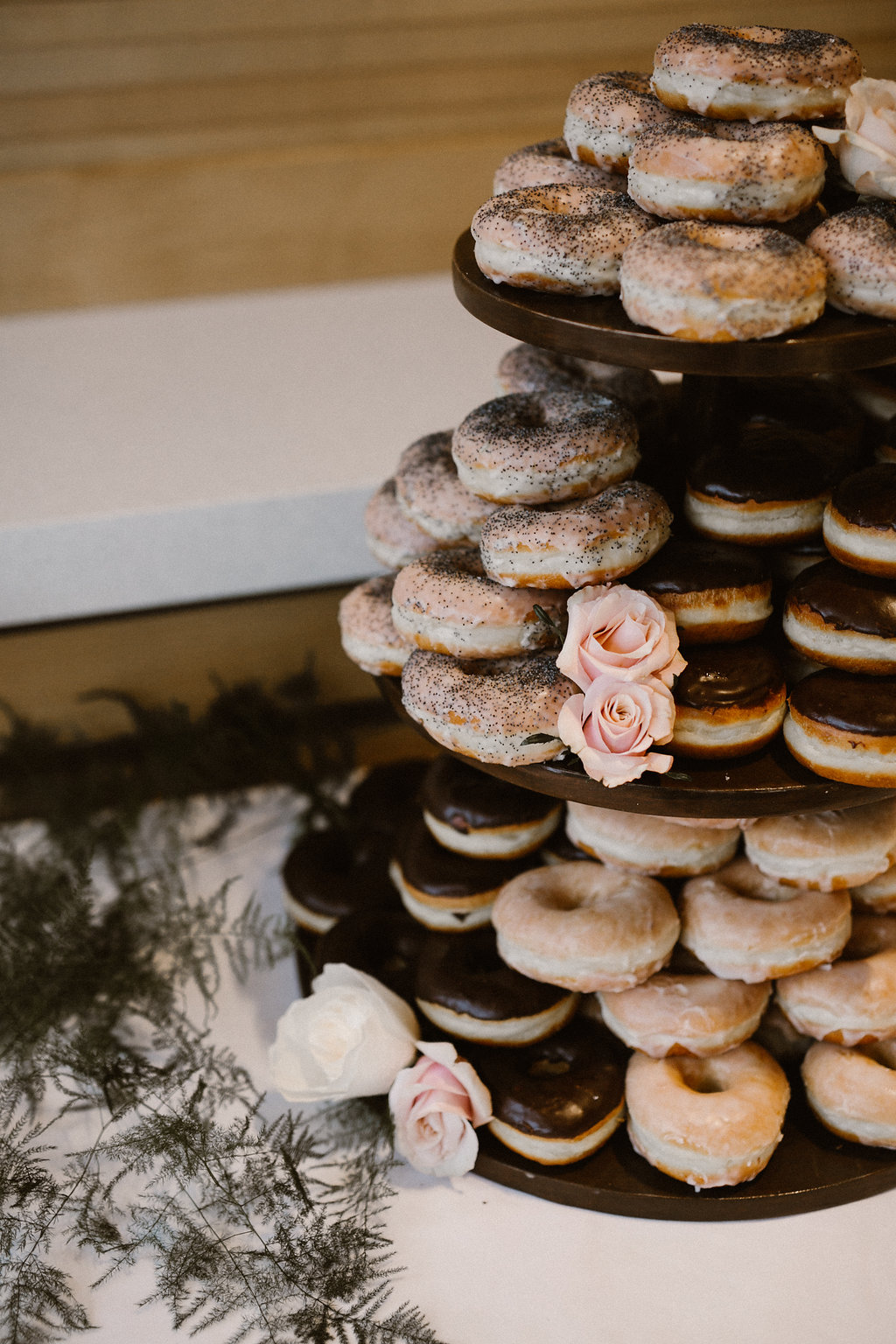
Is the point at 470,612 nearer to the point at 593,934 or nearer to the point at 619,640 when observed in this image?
the point at 619,640

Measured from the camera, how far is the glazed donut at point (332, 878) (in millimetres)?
1297

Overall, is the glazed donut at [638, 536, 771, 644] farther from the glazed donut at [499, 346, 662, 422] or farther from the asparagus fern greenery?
the asparagus fern greenery

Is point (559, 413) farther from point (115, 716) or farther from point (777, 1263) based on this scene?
point (115, 716)

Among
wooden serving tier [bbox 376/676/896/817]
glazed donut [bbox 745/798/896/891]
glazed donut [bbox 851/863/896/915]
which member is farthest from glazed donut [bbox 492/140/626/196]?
glazed donut [bbox 851/863/896/915]

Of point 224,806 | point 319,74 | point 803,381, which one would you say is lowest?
point 224,806

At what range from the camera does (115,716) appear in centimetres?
163

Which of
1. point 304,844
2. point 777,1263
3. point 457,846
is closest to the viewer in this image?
point 777,1263

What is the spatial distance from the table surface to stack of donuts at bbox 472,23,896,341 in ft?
2.50

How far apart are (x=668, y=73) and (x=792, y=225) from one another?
142mm

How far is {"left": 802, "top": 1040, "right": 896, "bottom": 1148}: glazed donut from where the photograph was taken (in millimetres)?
993

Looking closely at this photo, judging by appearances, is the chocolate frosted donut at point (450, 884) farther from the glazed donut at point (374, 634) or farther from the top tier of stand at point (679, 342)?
the top tier of stand at point (679, 342)

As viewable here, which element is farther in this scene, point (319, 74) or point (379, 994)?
point (319, 74)

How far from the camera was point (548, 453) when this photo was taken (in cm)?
90

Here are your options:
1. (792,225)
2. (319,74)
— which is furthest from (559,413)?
(319,74)
